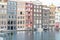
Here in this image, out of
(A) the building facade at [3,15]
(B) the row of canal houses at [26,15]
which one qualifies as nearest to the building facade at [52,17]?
(B) the row of canal houses at [26,15]

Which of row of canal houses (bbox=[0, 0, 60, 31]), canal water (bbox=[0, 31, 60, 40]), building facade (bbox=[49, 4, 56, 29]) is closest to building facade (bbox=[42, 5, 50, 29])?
row of canal houses (bbox=[0, 0, 60, 31])

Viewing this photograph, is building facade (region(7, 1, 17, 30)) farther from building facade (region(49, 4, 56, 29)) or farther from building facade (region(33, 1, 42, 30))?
building facade (region(49, 4, 56, 29))

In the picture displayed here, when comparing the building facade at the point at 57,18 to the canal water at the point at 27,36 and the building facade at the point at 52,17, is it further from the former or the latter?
the canal water at the point at 27,36

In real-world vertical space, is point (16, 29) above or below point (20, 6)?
below

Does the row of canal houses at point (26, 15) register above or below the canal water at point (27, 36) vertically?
above

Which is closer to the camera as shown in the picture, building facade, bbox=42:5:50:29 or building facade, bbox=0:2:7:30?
building facade, bbox=0:2:7:30

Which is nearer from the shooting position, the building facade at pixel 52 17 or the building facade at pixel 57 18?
the building facade at pixel 52 17

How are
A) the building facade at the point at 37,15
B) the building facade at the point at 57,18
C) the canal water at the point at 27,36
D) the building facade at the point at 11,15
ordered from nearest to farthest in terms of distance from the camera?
the canal water at the point at 27,36
the building facade at the point at 11,15
the building facade at the point at 37,15
the building facade at the point at 57,18

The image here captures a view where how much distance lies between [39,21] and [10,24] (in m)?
1.32

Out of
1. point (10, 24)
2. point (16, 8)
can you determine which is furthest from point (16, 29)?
point (16, 8)

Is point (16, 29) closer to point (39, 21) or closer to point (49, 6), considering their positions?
point (39, 21)

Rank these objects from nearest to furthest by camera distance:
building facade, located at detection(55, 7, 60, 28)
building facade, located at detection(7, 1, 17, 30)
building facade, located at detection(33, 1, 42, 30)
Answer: building facade, located at detection(7, 1, 17, 30) → building facade, located at detection(33, 1, 42, 30) → building facade, located at detection(55, 7, 60, 28)

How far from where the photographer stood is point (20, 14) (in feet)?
23.8

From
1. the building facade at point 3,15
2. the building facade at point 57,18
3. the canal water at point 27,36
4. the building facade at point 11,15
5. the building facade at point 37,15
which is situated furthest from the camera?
the building facade at point 57,18
